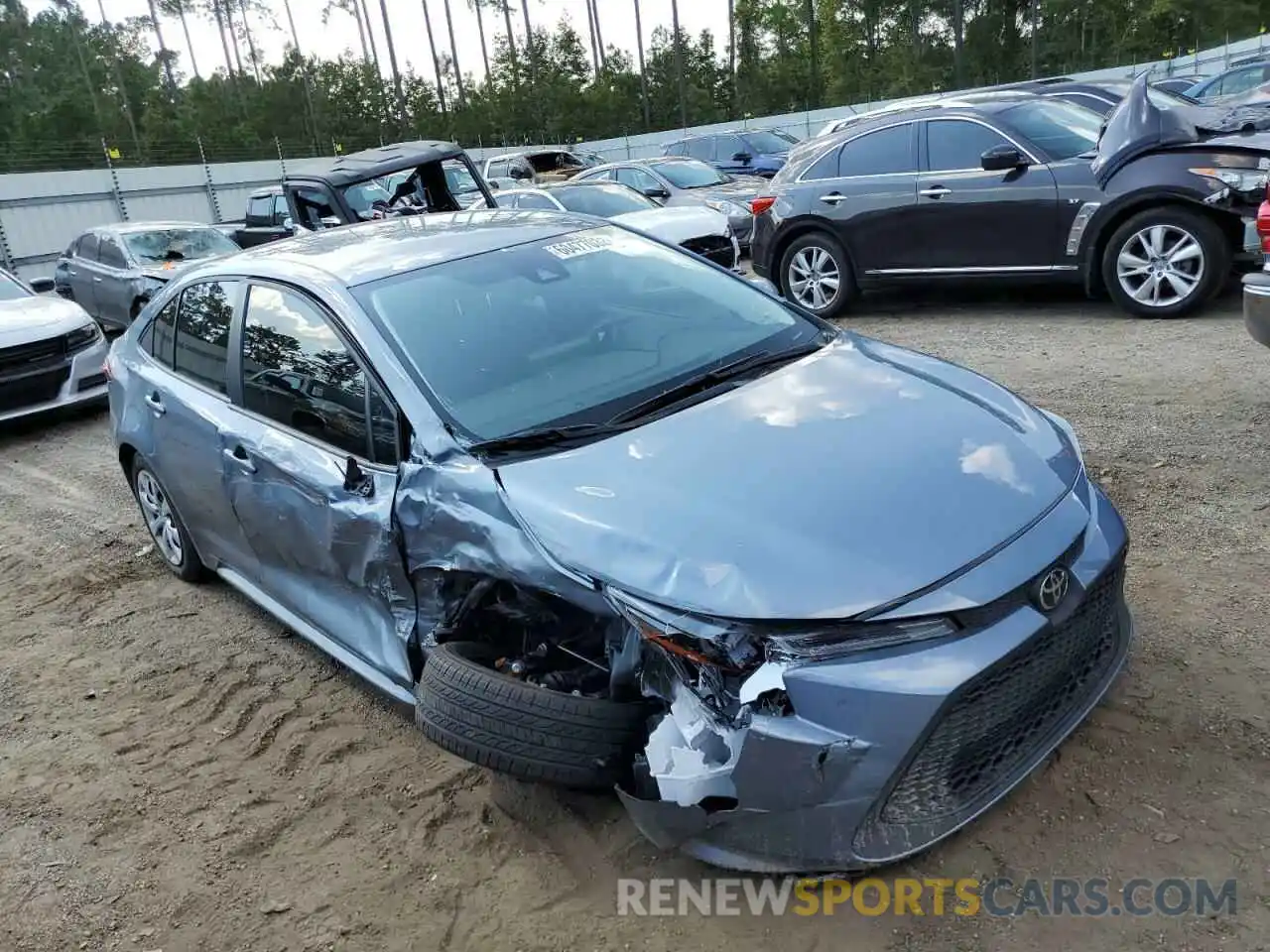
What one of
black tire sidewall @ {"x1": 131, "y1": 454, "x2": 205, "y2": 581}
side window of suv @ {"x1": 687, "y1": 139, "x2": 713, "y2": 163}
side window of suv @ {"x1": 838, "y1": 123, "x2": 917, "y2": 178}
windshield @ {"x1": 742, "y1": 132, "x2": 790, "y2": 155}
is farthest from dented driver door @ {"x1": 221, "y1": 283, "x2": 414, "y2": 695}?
side window of suv @ {"x1": 687, "y1": 139, "x2": 713, "y2": 163}

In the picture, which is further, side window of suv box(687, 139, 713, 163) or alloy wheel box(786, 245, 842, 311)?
side window of suv box(687, 139, 713, 163)

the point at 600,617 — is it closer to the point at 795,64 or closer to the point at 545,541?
the point at 545,541

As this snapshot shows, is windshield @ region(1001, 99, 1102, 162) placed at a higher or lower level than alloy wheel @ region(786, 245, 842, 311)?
higher

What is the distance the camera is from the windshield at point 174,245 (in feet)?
37.3

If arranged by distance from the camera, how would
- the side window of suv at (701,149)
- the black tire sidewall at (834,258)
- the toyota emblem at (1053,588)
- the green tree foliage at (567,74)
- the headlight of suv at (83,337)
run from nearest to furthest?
the toyota emblem at (1053,588) < the headlight of suv at (83,337) < the black tire sidewall at (834,258) < the side window of suv at (701,149) < the green tree foliage at (567,74)

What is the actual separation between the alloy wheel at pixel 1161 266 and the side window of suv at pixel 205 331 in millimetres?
6211

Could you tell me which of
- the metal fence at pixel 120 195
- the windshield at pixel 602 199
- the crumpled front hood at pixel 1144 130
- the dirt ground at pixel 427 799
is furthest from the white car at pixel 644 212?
the metal fence at pixel 120 195

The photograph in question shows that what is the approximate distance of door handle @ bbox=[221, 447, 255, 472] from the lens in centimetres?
365

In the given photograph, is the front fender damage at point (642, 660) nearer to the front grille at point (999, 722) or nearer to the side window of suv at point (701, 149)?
the front grille at point (999, 722)

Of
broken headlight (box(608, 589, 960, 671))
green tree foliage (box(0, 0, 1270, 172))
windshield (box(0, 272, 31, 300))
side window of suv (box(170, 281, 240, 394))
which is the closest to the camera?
broken headlight (box(608, 589, 960, 671))

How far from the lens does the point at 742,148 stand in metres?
20.0

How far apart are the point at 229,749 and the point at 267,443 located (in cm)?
111

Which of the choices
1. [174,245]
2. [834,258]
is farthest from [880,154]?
[174,245]

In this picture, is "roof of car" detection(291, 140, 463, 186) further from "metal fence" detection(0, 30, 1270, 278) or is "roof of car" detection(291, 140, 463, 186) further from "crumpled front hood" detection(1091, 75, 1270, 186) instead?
"metal fence" detection(0, 30, 1270, 278)
